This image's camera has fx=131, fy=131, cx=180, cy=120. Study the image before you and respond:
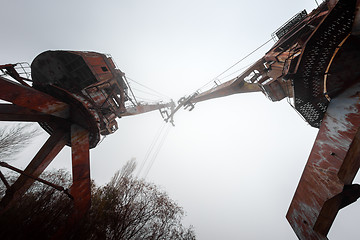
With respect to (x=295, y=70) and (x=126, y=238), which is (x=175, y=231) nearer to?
(x=126, y=238)

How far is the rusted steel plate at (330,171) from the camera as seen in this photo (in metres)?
1.79

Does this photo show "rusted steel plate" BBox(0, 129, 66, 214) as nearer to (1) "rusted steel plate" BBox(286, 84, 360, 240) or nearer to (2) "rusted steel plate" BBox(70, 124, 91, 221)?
(2) "rusted steel plate" BBox(70, 124, 91, 221)

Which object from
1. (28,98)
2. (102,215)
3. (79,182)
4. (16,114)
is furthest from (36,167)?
(102,215)

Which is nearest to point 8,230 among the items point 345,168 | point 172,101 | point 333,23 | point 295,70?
point 345,168

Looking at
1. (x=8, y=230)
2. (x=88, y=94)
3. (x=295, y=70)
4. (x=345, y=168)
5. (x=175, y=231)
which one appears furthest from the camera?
(x=175, y=231)

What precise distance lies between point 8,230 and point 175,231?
13.1 metres

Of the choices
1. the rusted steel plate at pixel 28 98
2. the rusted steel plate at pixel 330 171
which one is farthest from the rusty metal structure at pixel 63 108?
the rusted steel plate at pixel 330 171

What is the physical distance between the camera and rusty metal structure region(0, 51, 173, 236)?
4293mm

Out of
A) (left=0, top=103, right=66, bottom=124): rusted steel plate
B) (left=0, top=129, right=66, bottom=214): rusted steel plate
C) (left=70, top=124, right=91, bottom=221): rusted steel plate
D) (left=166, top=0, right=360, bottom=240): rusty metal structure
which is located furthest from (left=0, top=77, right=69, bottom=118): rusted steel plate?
(left=166, top=0, right=360, bottom=240): rusty metal structure

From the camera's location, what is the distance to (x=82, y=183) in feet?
15.7

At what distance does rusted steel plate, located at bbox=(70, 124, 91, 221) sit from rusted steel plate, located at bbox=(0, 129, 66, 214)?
1372 mm

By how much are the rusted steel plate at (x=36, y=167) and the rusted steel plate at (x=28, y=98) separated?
204 centimetres

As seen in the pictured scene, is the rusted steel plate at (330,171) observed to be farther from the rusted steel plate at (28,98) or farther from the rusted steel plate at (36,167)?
the rusted steel plate at (36,167)

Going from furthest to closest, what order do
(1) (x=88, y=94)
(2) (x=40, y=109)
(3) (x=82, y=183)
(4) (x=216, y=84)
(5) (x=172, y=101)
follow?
1. (5) (x=172, y=101)
2. (4) (x=216, y=84)
3. (1) (x=88, y=94)
4. (3) (x=82, y=183)
5. (2) (x=40, y=109)
